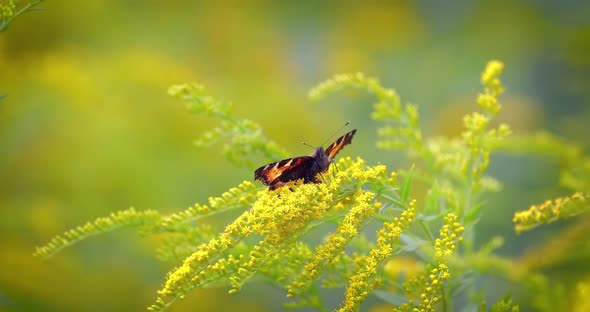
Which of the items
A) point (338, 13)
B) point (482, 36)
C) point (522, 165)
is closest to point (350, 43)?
point (338, 13)

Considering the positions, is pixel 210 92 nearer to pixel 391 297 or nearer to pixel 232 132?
pixel 232 132

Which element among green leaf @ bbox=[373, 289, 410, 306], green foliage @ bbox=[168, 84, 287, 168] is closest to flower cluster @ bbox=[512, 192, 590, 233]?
green leaf @ bbox=[373, 289, 410, 306]

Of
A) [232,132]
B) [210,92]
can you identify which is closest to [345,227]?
[232,132]

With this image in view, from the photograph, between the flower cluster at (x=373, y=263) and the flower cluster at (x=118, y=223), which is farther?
the flower cluster at (x=118, y=223)

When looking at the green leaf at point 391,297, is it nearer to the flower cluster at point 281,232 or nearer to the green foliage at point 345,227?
the green foliage at point 345,227

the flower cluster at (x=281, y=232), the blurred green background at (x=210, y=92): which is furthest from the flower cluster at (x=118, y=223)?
the blurred green background at (x=210, y=92)

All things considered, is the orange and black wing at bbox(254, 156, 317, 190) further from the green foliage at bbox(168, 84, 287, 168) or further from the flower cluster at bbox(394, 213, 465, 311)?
the flower cluster at bbox(394, 213, 465, 311)
